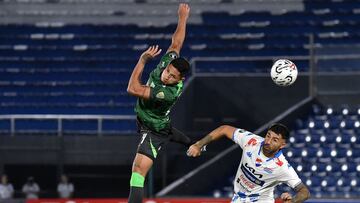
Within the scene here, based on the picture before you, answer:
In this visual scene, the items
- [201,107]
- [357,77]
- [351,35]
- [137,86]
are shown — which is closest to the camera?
[137,86]

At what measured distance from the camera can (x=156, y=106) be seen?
11.6 metres

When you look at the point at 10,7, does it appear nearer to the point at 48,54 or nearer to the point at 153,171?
the point at 48,54

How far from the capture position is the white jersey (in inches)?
421

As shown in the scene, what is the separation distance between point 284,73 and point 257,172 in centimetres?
236

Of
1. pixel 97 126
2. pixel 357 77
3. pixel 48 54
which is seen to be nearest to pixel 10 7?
pixel 48 54

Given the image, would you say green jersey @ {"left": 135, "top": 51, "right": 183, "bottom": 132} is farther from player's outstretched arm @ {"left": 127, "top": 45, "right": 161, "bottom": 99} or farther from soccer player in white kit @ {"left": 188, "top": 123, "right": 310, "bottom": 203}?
soccer player in white kit @ {"left": 188, "top": 123, "right": 310, "bottom": 203}

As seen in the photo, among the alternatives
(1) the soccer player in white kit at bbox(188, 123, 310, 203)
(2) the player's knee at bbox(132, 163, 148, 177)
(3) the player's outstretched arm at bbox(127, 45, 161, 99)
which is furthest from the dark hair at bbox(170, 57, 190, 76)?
(2) the player's knee at bbox(132, 163, 148, 177)

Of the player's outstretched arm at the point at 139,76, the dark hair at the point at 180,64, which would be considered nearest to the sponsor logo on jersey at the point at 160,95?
the player's outstretched arm at the point at 139,76

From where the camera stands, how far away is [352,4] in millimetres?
24656

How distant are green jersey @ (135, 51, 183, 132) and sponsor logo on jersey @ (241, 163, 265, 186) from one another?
128 centimetres

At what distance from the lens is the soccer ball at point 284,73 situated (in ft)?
41.5

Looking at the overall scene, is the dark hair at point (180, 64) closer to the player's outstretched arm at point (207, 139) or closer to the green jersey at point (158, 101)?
the green jersey at point (158, 101)

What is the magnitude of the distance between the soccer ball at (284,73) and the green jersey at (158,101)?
1.58 m

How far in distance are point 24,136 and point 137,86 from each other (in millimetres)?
11334
